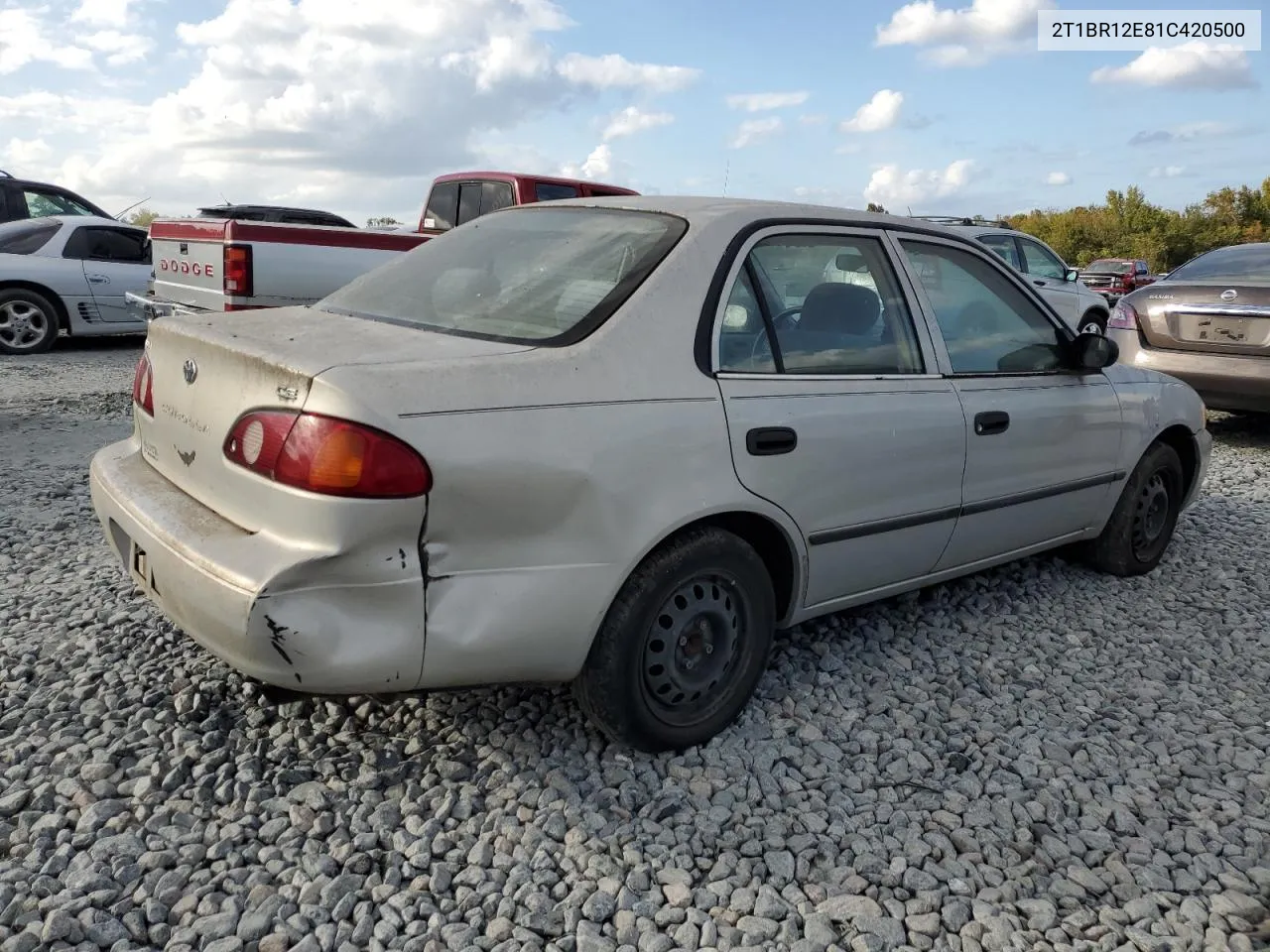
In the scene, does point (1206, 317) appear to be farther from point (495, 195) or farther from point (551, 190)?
point (495, 195)

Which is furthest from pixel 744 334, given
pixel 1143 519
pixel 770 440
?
pixel 1143 519

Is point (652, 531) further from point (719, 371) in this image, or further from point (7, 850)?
point (7, 850)

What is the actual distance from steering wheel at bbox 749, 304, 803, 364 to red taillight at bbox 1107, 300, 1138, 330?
5.71m

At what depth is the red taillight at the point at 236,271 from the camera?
25.2 ft

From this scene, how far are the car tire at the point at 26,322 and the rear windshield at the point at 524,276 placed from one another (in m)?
8.58

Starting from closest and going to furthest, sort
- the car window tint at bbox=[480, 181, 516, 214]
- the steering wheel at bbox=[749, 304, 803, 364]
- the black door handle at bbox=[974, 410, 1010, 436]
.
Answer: the steering wheel at bbox=[749, 304, 803, 364] < the black door handle at bbox=[974, 410, 1010, 436] < the car window tint at bbox=[480, 181, 516, 214]

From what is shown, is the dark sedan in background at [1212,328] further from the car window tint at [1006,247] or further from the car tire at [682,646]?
the car tire at [682,646]

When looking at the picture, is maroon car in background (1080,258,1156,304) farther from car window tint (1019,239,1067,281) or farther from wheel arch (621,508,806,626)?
wheel arch (621,508,806,626)

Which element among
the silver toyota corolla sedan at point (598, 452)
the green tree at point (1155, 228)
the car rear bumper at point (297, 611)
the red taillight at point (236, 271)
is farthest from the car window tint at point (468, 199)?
the green tree at point (1155, 228)

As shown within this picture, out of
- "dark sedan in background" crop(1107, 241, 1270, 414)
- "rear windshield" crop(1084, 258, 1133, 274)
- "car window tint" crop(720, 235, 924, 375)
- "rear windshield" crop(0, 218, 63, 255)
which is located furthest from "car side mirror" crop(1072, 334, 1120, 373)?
"rear windshield" crop(1084, 258, 1133, 274)

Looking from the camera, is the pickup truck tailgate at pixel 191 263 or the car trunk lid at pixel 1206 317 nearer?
the car trunk lid at pixel 1206 317

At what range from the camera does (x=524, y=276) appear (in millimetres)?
3162

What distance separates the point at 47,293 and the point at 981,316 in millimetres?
9851

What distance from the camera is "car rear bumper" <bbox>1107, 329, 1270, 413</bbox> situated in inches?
282
